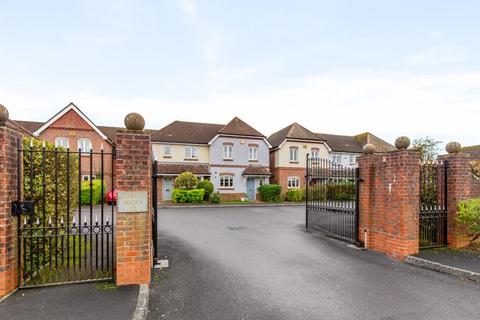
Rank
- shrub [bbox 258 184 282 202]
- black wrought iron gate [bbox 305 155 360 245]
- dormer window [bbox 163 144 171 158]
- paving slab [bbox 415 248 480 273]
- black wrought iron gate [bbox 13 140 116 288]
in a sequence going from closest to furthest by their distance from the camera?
1. black wrought iron gate [bbox 13 140 116 288]
2. paving slab [bbox 415 248 480 273]
3. black wrought iron gate [bbox 305 155 360 245]
4. shrub [bbox 258 184 282 202]
5. dormer window [bbox 163 144 171 158]

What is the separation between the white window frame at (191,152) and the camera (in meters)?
26.7

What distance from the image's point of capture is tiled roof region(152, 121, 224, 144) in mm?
26347

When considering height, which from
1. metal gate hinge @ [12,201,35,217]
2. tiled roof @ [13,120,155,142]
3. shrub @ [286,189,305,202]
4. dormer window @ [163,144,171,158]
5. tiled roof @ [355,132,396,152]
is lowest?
shrub @ [286,189,305,202]

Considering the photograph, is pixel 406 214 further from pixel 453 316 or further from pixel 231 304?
pixel 231 304

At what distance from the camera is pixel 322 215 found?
10.1 meters

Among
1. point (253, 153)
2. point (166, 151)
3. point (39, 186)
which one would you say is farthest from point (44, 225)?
point (253, 153)

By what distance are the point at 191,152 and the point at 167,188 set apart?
4303 millimetres

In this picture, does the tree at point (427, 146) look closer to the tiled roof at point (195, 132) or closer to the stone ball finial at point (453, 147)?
the stone ball finial at point (453, 147)

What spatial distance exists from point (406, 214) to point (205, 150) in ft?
73.2

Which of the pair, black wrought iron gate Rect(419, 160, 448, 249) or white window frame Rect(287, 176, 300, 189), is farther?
white window frame Rect(287, 176, 300, 189)

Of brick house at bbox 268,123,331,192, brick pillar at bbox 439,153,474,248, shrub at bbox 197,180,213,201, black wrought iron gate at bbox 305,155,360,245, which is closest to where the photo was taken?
brick pillar at bbox 439,153,474,248

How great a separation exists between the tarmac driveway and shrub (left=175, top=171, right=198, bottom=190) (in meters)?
15.4

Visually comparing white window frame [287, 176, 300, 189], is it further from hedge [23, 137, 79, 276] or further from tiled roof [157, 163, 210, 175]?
hedge [23, 137, 79, 276]

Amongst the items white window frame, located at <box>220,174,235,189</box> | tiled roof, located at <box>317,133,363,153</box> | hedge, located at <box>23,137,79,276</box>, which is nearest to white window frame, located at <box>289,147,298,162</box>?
tiled roof, located at <box>317,133,363,153</box>
